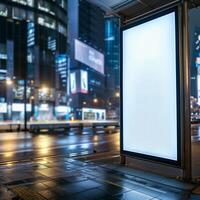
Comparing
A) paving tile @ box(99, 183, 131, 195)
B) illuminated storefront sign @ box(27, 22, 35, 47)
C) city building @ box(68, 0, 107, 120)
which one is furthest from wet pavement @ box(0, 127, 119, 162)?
illuminated storefront sign @ box(27, 22, 35, 47)

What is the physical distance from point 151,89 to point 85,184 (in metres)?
3.34

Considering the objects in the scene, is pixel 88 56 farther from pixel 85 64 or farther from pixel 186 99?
pixel 186 99

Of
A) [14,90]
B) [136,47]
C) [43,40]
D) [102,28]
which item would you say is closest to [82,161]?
[136,47]

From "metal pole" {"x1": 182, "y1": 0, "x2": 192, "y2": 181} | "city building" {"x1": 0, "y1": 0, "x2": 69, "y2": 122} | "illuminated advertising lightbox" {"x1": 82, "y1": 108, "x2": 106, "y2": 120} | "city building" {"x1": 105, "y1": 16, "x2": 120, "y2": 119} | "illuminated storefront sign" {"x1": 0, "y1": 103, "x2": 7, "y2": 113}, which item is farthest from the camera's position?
"city building" {"x1": 105, "y1": 16, "x2": 120, "y2": 119}

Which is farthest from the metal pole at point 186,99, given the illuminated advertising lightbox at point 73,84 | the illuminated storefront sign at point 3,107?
the illuminated storefront sign at point 3,107

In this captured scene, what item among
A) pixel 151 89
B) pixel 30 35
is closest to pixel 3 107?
pixel 30 35

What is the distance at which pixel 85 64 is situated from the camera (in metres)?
32.4

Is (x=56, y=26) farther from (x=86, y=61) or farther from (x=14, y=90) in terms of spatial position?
(x=86, y=61)

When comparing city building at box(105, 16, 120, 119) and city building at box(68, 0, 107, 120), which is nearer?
city building at box(68, 0, 107, 120)

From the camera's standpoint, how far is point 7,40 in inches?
2280

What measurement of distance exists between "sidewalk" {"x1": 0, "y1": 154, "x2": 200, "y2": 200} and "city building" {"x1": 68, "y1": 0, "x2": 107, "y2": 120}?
22.3 meters

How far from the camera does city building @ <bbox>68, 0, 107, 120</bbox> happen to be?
34609 mm

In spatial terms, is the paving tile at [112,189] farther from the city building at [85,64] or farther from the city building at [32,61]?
the city building at [32,61]

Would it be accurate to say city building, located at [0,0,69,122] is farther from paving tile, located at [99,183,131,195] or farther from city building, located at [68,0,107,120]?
paving tile, located at [99,183,131,195]
